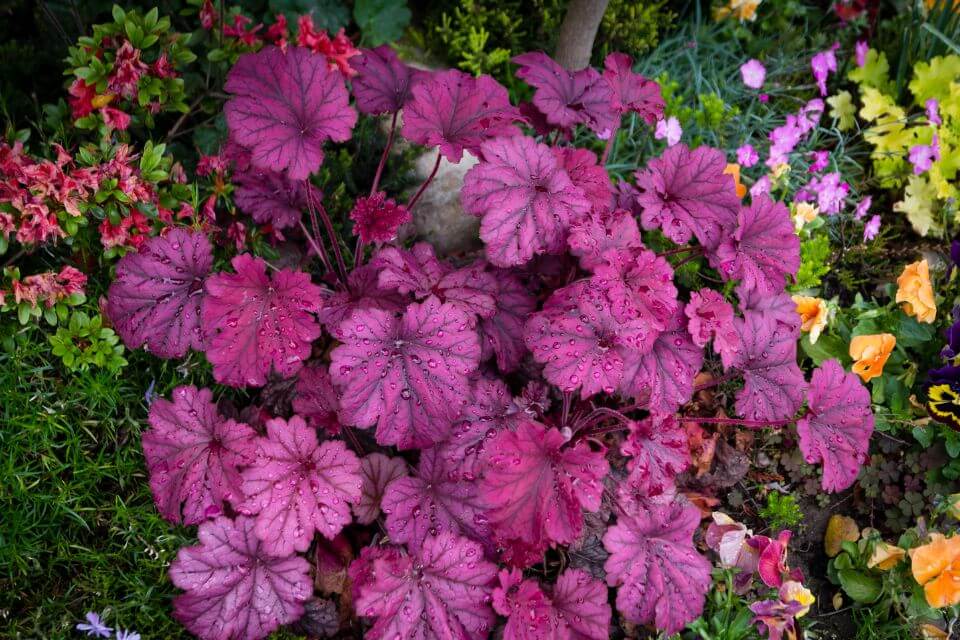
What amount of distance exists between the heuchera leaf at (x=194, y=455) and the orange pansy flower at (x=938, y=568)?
6.54ft

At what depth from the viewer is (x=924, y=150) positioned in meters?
2.98

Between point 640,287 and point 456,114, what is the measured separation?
0.72 metres

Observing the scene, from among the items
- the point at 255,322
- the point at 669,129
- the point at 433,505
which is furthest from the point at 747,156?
the point at 255,322

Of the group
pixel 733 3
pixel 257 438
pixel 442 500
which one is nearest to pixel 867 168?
pixel 733 3

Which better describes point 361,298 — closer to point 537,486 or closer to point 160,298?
point 160,298

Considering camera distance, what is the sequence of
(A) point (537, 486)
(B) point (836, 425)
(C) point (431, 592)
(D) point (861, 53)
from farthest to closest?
1. (D) point (861, 53)
2. (B) point (836, 425)
3. (C) point (431, 592)
4. (A) point (537, 486)

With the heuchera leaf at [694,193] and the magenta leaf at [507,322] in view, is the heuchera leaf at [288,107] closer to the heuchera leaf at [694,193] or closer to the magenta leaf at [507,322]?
the magenta leaf at [507,322]

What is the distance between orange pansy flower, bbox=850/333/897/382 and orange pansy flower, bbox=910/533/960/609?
574 millimetres

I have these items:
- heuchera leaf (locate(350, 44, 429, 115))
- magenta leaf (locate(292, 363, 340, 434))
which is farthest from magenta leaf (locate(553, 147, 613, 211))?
magenta leaf (locate(292, 363, 340, 434))

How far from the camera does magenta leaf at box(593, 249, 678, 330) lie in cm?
193

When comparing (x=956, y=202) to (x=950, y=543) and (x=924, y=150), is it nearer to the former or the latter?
(x=924, y=150)

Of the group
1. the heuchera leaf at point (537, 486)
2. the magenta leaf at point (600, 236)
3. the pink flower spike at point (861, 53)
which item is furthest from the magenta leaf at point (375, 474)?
the pink flower spike at point (861, 53)

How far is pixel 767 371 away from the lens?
2180 millimetres

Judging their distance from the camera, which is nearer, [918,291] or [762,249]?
[762,249]
